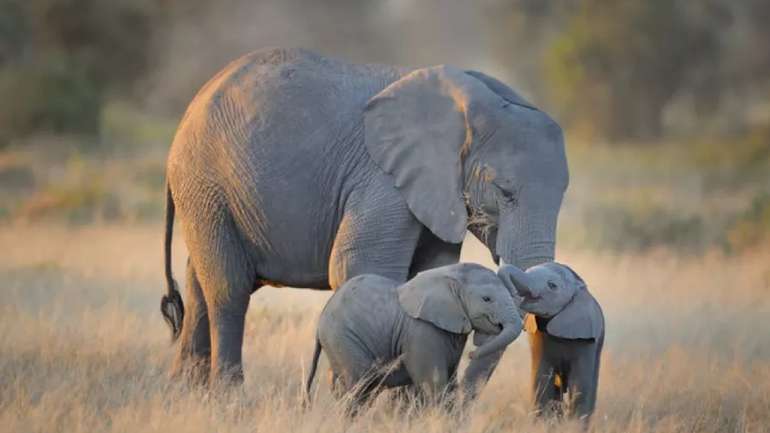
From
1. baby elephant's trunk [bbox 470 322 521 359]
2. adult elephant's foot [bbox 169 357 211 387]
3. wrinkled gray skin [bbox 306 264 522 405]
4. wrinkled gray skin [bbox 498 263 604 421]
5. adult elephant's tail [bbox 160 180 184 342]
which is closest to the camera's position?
baby elephant's trunk [bbox 470 322 521 359]

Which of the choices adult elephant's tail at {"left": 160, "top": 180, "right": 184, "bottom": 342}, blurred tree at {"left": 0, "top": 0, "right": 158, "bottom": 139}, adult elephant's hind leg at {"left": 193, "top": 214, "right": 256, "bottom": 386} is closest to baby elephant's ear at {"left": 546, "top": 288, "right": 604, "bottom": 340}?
adult elephant's hind leg at {"left": 193, "top": 214, "right": 256, "bottom": 386}

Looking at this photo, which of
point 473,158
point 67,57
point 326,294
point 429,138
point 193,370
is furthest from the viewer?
point 67,57

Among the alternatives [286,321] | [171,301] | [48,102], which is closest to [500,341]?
[171,301]

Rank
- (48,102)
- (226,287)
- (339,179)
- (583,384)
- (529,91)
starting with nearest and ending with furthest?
(583,384), (339,179), (226,287), (48,102), (529,91)

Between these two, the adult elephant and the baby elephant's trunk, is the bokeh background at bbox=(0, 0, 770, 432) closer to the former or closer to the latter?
the baby elephant's trunk

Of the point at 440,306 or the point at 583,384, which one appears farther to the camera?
the point at 583,384

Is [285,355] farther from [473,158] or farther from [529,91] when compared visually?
[529,91]

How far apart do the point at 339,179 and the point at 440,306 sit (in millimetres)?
1427

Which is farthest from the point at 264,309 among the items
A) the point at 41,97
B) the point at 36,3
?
the point at 36,3

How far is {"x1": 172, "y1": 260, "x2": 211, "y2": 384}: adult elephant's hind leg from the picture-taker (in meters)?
9.62

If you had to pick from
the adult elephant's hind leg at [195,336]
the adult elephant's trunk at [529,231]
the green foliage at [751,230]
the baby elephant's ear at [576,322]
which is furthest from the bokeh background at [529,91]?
the baby elephant's ear at [576,322]

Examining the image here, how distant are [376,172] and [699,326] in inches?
173

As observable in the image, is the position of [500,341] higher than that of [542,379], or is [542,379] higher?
[500,341]

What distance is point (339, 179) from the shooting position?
8.72 meters
